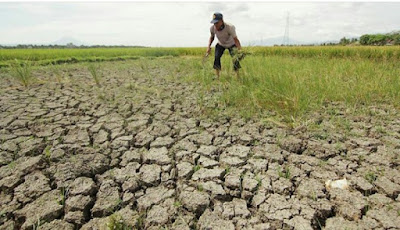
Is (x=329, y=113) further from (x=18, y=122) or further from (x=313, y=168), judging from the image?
(x=18, y=122)

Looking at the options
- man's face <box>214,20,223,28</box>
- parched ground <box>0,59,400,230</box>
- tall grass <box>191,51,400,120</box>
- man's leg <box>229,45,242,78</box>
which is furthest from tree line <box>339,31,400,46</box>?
parched ground <box>0,59,400,230</box>

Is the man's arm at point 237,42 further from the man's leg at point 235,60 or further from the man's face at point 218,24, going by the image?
the man's face at point 218,24

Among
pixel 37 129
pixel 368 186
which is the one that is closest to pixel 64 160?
pixel 37 129

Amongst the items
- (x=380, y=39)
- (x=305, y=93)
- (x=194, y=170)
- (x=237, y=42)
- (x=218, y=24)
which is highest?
(x=380, y=39)

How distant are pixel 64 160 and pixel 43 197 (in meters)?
0.46

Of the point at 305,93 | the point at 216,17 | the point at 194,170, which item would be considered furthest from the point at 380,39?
the point at 194,170

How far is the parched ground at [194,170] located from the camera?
1346 mm

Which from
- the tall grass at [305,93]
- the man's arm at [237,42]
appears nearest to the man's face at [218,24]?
the man's arm at [237,42]

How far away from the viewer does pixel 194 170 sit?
1799 millimetres

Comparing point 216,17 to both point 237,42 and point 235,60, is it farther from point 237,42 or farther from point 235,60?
point 235,60

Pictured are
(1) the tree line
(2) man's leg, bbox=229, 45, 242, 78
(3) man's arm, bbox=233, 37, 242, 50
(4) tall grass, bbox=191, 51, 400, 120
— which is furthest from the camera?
(1) the tree line

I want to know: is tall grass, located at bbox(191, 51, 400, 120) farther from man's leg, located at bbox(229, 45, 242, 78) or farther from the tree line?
the tree line

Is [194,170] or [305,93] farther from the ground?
[305,93]

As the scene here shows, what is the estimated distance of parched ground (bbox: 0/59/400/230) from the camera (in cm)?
135
